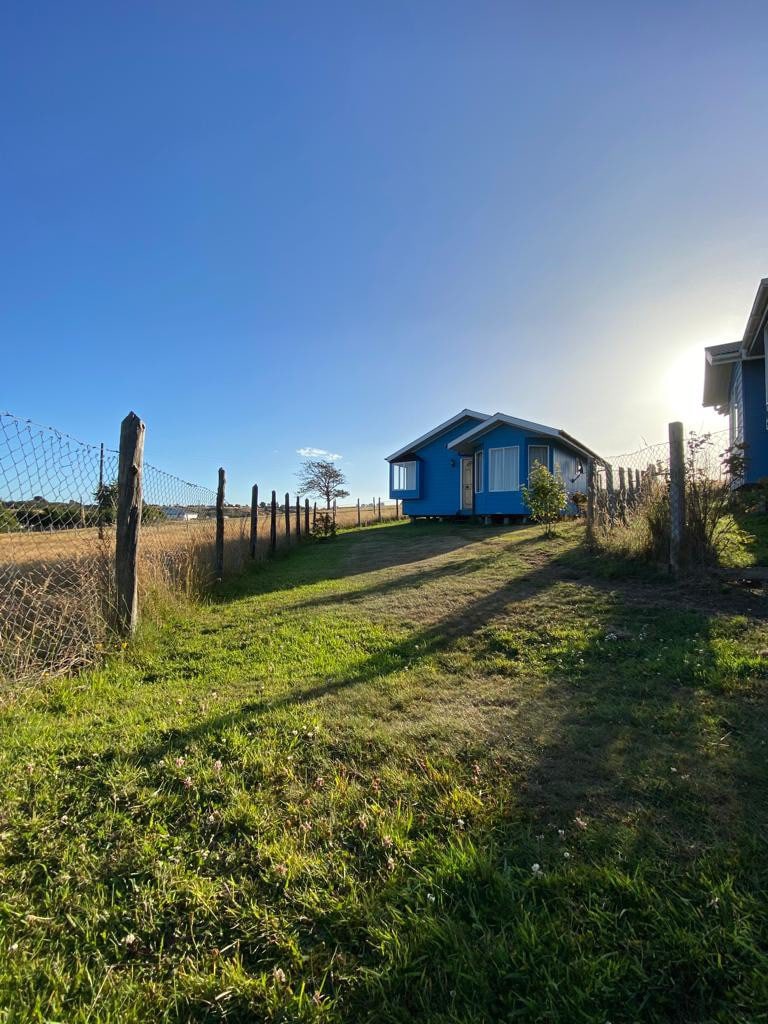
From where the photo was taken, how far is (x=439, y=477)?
70.2 ft

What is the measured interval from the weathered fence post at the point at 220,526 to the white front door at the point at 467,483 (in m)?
14.3

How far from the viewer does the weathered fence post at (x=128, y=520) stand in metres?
4.15

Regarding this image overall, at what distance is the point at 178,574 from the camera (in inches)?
232

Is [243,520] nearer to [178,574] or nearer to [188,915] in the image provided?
[178,574]

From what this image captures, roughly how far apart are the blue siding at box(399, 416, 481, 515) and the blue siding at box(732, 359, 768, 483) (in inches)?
384

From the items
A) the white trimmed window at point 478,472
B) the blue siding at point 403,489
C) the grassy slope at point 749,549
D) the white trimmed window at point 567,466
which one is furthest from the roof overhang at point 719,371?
the blue siding at point 403,489

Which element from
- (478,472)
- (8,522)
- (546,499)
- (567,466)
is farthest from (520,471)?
(8,522)

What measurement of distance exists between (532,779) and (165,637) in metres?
3.83

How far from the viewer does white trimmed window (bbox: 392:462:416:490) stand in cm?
2241

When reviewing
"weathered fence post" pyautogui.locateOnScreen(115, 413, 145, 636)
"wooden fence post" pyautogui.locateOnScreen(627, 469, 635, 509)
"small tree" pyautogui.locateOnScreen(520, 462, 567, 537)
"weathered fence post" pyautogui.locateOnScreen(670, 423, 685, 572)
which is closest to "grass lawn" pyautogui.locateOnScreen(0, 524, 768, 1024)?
"weathered fence post" pyautogui.locateOnScreen(115, 413, 145, 636)

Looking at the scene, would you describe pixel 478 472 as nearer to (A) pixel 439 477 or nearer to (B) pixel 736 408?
(A) pixel 439 477

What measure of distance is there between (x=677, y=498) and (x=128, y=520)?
6.51 metres

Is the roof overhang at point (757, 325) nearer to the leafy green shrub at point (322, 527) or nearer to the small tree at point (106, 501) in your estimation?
the small tree at point (106, 501)

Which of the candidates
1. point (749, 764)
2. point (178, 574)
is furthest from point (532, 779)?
point (178, 574)
